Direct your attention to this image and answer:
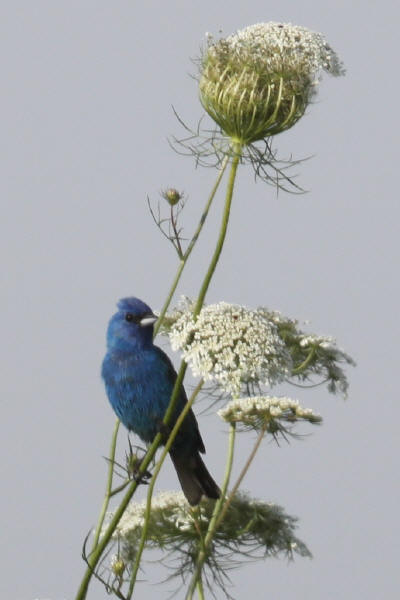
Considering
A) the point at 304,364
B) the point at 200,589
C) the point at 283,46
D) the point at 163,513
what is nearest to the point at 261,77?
the point at 283,46

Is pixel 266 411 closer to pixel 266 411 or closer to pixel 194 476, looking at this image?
pixel 266 411

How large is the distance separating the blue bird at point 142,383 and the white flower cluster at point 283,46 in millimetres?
2084

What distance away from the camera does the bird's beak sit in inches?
329

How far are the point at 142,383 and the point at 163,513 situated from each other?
109cm

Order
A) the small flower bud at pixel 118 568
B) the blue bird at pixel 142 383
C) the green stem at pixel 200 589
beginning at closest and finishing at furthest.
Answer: the small flower bud at pixel 118 568, the green stem at pixel 200 589, the blue bird at pixel 142 383

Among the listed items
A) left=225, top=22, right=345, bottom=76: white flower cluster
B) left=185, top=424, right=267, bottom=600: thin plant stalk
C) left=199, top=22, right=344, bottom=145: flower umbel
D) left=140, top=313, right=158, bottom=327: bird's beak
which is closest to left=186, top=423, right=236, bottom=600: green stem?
left=185, top=424, right=267, bottom=600: thin plant stalk

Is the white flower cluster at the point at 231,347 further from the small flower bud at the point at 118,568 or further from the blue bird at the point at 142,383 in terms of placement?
the blue bird at the point at 142,383

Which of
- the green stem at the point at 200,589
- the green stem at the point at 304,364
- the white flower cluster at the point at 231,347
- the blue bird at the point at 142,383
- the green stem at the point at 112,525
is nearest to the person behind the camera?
the white flower cluster at the point at 231,347

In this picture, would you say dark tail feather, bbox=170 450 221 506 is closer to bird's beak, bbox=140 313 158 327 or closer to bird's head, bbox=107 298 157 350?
bird's head, bbox=107 298 157 350

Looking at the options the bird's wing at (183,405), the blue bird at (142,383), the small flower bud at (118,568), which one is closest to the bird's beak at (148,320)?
the blue bird at (142,383)

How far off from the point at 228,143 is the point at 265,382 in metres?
1.54

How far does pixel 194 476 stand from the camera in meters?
8.73

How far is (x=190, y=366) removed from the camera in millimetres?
6395

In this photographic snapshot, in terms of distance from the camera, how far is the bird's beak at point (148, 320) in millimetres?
8367
